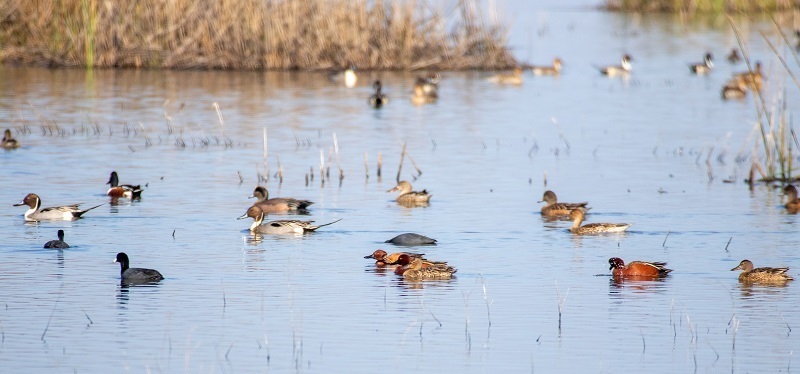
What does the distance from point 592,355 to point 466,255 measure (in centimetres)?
486

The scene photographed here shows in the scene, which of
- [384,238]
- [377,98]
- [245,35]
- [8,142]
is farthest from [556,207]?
[245,35]

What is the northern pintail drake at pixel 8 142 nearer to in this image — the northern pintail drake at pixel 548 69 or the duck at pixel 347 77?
the duck at pixel 347 77

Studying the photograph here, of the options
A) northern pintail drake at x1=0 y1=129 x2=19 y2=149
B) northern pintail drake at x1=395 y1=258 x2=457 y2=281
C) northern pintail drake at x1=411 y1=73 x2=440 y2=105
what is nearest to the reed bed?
northern pintail drake at x1=411 y1=73 x2=440 y2=105

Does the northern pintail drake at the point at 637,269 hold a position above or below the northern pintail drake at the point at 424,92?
below

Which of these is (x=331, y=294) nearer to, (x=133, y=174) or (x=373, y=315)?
(x=373, y=315)

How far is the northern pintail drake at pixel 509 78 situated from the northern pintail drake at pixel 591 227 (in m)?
20.5

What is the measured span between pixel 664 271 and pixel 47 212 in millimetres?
8106

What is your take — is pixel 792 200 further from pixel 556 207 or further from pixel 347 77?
pixel 347 77

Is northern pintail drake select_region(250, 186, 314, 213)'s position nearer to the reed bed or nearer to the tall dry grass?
the tall dry grass

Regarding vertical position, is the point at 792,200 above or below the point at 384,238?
above

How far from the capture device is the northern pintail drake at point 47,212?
18422 mm

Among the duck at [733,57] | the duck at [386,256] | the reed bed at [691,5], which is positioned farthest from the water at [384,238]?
the reed bed at [691,5]

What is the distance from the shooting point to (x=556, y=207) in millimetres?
19375

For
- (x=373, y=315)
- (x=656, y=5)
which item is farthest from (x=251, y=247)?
A: (x=656, y=5)
